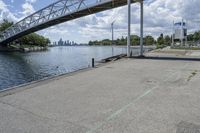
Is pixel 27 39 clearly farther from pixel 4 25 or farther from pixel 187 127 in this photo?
pixel 187 127

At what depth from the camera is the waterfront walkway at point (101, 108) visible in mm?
4367

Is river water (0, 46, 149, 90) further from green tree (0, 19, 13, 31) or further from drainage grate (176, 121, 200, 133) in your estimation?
green tree (0, 19, 13, 31)

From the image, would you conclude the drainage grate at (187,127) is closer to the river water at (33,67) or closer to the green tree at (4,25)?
the river water at (33,67)

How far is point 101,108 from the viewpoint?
554cm

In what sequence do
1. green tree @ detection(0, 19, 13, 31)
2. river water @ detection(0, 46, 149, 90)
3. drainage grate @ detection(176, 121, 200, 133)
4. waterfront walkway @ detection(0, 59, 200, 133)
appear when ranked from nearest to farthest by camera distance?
1. drainage grate @ detection(176, 121, 200, 133)
2. waterfront walkway @ detection(0, 59, 200, 133)
3. river water @ detection(0, 46, 149, 90)
4. green tree @ detection(0, 19, 13, 31)

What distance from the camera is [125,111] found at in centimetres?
529

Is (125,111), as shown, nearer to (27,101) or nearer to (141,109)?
(141,109)

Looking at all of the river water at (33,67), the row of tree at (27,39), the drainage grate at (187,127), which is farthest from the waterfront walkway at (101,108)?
the row of tree at (27,39)

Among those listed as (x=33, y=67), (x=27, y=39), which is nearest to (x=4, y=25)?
(x=27, y=39)

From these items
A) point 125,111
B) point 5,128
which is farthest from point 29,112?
point 125,111

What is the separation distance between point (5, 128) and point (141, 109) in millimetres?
3148

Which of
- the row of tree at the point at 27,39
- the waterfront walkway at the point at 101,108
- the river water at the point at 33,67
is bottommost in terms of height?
the river water at the point at 33,67

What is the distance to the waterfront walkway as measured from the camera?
4.37 metres

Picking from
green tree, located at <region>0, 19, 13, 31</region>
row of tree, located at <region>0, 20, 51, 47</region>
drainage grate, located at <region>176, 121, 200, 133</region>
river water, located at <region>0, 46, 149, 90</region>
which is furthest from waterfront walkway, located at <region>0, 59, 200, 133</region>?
row of tree, located at <region>0, 20, 51, 47</region>
